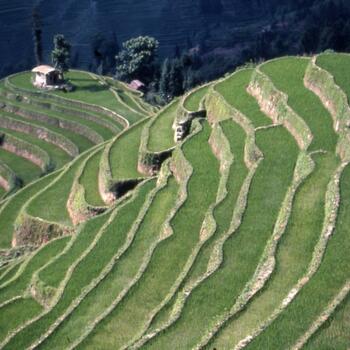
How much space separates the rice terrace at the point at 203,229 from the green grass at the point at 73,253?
0.08 m

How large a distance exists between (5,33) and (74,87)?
1896 inches

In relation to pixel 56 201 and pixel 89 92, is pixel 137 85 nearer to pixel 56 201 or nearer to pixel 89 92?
pixel 89 92

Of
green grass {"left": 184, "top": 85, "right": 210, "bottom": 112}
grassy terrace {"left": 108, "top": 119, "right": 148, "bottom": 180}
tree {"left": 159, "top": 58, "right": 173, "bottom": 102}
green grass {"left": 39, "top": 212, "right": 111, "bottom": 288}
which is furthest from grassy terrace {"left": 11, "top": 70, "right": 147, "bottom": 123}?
green grass {"left": 39, "top": 212, "right": 111, "bottom": 288}

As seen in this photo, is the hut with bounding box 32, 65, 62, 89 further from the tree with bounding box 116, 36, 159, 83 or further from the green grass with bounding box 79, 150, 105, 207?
the green grass with bounding box 79, 150, 105, 207

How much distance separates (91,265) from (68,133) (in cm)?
3188

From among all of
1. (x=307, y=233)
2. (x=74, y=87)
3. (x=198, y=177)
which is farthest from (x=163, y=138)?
(x=74, y=87)

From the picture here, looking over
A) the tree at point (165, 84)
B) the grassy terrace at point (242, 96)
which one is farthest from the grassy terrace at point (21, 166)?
the tree at point (165, 84)

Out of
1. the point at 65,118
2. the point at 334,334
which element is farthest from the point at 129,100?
the point at 334,334

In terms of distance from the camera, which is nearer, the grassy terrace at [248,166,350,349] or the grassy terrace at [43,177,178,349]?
the grassy terrace at [248,166,350,349]

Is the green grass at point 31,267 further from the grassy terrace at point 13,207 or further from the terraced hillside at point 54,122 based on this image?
the terraced hillside at point 54,122

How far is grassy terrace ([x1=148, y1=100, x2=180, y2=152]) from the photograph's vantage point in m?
41.2

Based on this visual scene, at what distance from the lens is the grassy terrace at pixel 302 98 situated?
32.9 meters

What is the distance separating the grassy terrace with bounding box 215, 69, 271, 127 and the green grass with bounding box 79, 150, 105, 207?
809cm

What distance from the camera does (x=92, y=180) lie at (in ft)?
135
